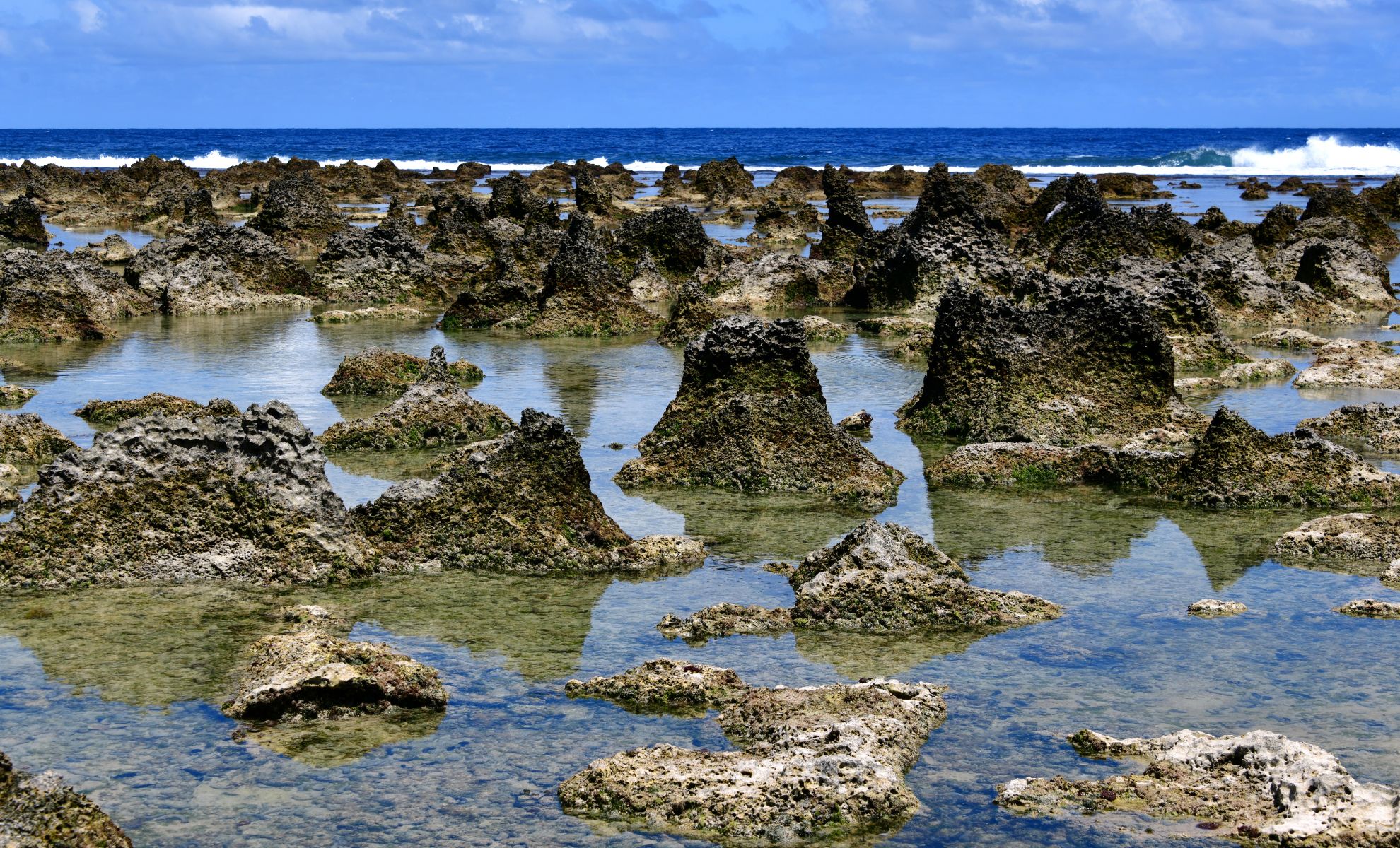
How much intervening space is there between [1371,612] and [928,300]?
17169 millimetres

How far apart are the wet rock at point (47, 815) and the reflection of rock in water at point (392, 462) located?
7304 millimetres

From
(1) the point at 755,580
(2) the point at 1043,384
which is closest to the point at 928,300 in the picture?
(2) the point at 1043,384

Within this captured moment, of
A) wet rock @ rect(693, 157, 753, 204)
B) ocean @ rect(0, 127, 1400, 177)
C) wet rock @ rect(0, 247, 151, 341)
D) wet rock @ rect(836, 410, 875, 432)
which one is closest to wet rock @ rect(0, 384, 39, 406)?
wet rock @ rect(0, 247, 151, 341)

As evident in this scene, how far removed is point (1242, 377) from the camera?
19.4m

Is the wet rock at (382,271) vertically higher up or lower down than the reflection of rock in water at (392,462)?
higher up

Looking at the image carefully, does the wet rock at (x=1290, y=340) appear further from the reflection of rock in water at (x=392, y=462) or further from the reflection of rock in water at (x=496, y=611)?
the reflection of rock in water at (x=496, y=611)

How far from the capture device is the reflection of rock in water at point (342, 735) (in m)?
7.55

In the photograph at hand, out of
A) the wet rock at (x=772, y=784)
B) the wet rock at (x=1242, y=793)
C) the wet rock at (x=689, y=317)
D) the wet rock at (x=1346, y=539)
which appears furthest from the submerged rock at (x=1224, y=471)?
the wet rock at (x=689, y=317)

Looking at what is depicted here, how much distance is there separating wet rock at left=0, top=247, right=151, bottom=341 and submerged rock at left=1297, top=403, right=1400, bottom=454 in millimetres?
16942

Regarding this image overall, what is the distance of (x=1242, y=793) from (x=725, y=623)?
11.4ft

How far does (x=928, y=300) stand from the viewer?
2667cm

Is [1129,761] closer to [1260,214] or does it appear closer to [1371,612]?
[1371,612]

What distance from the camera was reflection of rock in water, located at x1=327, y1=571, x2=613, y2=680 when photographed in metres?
9.19

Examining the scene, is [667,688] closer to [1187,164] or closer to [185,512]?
[185,512]
